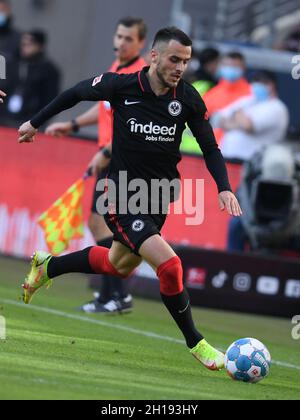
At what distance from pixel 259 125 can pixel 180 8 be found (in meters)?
5.31

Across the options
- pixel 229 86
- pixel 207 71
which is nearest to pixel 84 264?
pixel 229 86

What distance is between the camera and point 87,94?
10016 millimetres

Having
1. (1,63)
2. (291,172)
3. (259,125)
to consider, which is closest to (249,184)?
(291,172)

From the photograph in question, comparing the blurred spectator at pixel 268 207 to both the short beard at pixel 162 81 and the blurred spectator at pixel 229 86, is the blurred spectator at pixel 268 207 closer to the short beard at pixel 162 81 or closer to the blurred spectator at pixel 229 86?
the blurred spectator at pixel 229 86

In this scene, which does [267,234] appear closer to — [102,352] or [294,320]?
[294,320]

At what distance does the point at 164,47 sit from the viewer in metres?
9.73

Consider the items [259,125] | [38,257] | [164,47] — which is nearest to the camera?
[164,47]

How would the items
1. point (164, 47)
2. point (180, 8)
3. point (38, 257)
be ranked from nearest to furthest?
point (164, 47) → point (38, 257) → point (180, 8)

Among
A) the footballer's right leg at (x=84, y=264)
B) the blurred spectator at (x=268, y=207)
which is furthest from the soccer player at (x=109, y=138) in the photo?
the blurred spectator at (x=268, y=207)

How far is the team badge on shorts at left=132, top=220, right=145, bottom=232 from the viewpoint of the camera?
9.66 meters

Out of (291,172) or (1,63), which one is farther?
(1,63)

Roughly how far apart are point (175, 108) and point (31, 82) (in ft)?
33.5

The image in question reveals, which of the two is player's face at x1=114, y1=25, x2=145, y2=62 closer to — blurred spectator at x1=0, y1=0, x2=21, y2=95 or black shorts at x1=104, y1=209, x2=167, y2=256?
black shorts at x1=104, y1=209, x2=167, y2=256

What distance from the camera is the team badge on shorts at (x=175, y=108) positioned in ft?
32.3
